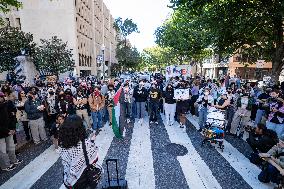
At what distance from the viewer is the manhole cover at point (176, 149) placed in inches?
325

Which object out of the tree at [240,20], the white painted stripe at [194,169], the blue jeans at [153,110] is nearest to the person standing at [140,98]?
the blue jeans at [153,110]

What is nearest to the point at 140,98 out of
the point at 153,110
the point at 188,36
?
the point at 153,110

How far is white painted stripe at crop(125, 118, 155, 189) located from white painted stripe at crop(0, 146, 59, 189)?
236 cm

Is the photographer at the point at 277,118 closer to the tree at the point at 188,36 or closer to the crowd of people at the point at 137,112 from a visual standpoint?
the crowd of people at the point at 137,112

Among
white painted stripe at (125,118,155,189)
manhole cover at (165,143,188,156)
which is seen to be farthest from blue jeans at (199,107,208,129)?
white painted stripe at (125,118,155,189)

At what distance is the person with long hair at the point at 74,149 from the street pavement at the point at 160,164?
A: 107 inches

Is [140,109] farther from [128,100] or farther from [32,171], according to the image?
[32,171]

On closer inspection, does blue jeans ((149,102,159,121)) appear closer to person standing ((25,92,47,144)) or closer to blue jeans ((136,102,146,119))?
blue jeans ((136,102,146,119))

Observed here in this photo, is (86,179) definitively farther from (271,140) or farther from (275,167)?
(271,140)

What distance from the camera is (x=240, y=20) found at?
15375 millimetres

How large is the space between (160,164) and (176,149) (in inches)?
55.3

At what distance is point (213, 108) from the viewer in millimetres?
9469

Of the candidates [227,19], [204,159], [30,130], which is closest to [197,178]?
[204,159]

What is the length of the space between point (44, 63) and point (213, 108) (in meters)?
19.8
